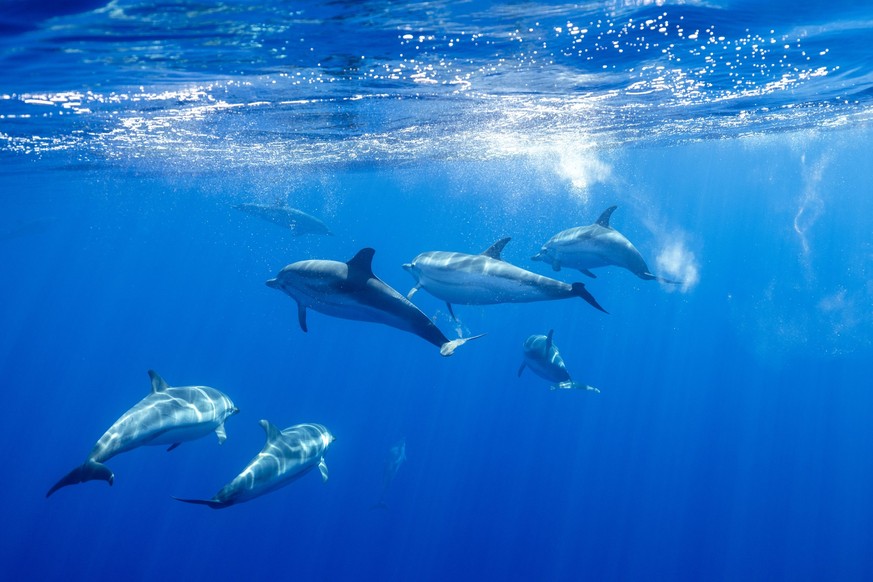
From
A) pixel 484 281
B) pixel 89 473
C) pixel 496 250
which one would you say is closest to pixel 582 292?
pixel 484 281

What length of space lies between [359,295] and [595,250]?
5432 mm

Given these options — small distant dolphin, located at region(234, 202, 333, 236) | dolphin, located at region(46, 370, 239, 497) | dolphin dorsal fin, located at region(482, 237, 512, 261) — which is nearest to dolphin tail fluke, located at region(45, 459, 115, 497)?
dolphin, located at region(46, 370, 239, 497)

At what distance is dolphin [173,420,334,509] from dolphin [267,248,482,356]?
2398 mm

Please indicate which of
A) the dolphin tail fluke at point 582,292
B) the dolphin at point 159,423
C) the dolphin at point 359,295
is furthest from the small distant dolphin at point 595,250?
the dolphin at point 159,423

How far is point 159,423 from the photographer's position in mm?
8375

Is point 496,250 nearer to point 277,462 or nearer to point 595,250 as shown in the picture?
point 595,250

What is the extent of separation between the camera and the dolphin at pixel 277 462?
772 centimetres

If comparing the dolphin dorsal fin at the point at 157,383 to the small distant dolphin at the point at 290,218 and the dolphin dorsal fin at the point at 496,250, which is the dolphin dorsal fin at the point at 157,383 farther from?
the small distant dolphin at the point at 290,218

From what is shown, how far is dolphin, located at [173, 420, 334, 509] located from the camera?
7.72 m

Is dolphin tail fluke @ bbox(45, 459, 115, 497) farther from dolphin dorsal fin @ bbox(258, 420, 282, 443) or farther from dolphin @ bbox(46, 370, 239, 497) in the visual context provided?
dolphin dorsal fin @ bbox(258, 420, 282, 443)

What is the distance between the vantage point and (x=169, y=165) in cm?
2753

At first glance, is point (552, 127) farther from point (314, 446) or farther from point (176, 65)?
point (314, 446)

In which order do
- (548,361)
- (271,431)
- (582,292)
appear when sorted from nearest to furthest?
1. (582,292)
2. (271,431)
3. (548,361)

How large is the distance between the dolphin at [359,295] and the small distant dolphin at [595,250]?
15.4 ft
